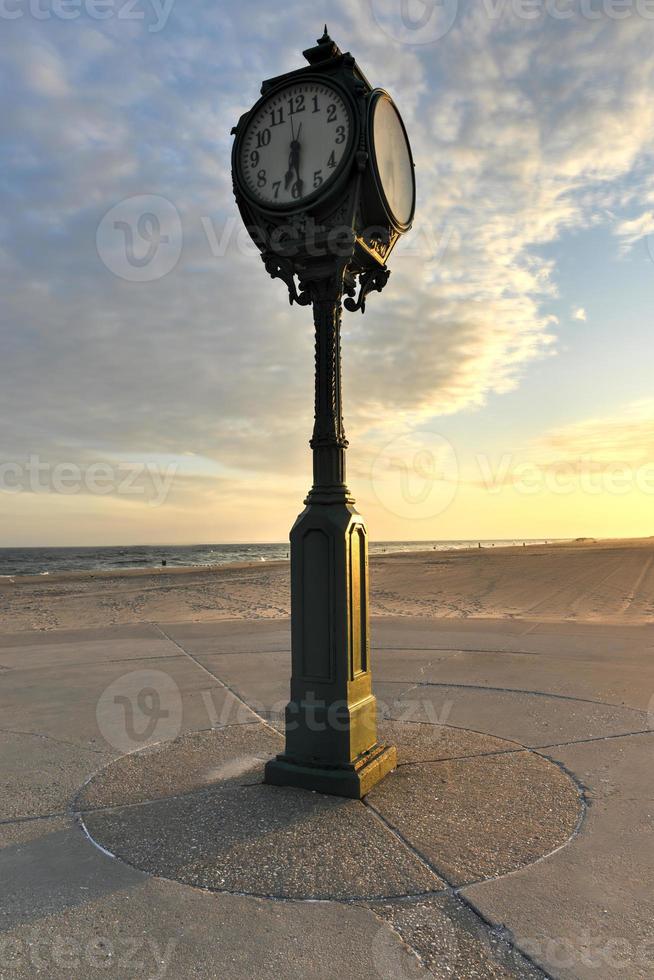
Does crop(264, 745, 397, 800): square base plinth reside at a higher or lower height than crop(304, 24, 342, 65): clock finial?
lower

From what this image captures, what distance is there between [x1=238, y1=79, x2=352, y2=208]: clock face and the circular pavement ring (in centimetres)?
341

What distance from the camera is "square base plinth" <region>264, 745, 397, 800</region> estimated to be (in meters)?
3.62

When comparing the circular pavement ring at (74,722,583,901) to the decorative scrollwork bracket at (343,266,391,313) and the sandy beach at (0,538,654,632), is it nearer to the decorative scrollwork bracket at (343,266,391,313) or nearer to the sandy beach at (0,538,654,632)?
the decorative scrollwork bracket at (343,266,391,313)

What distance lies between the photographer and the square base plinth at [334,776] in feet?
11.9

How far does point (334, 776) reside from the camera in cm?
366

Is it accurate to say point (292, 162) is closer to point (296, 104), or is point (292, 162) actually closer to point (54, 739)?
point (296, 104)

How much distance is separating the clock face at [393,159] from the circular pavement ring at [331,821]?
3.42 metres

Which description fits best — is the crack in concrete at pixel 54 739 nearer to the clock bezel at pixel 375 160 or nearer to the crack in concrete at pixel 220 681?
the crack in concrete at pixel 220 681

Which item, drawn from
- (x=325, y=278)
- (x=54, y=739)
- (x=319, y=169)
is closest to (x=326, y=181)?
(x=319, y=169)

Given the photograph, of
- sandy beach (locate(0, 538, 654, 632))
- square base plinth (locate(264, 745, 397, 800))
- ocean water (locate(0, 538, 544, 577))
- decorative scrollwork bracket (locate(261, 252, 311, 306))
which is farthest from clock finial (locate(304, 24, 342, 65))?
ocean water (locate(0, 538, 544, 577))

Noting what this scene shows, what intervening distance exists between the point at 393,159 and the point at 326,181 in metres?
0.71

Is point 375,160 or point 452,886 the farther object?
point 375,160

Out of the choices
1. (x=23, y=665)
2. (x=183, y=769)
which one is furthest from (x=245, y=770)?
(x=23, y=665)

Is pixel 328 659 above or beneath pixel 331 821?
above
